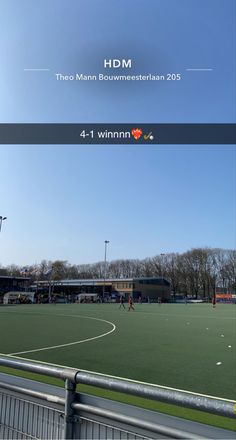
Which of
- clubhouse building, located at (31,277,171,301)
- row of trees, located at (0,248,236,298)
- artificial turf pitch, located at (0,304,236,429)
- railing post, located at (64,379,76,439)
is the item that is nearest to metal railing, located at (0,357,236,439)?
railing post, located at (64,379,76,439)

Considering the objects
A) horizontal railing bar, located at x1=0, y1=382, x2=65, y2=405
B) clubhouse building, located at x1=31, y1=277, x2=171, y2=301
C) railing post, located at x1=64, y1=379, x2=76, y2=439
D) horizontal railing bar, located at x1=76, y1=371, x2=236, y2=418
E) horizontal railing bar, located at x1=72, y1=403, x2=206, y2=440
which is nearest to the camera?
horizontal railing bar, located at x1=76, y1=371, x2=236, y2=418

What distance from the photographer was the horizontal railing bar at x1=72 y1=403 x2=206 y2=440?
2.46 meters

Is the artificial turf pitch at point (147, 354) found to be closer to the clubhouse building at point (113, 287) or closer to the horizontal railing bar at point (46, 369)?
the horizontal railing bar at point (46, 369)

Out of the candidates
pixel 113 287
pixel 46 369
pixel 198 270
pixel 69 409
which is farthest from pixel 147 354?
pixel 198 270

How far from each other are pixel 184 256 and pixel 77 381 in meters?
134

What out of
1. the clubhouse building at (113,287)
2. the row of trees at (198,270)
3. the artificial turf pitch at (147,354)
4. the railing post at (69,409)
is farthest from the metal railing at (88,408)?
the row of trees at (198,270)

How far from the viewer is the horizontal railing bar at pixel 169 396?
2344 mm

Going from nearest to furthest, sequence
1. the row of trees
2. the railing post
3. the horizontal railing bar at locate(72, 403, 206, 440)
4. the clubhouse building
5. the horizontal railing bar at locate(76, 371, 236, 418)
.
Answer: the horizontal railing bar at locate(76, 371, 236, 418) < the horizontal railing bar at locate(72, 403, 206, 440) < the railing post < the clubhouse building < the row of trees

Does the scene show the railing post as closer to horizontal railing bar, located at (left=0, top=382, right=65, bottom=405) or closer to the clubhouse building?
horizontal railing bar, located at (left=0, top=382, right=65, bottom=405)

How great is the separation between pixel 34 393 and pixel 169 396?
1.39 metres

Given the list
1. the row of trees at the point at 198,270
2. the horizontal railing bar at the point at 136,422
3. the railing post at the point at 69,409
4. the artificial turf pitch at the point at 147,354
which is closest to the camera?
the horizontal railing bar at the point at 136,422

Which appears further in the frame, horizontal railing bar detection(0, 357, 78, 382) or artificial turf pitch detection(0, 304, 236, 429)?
artificial turf pitch detection(0, 304, 236, 429)

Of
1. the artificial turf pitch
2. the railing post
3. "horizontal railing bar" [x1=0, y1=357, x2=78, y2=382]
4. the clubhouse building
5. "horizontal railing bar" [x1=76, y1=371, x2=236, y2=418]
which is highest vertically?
"horizontal railing bar" [x1=76, y1=371, x2=236, y2=418]

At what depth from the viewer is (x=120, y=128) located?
33.8ft
